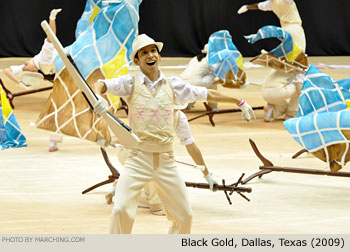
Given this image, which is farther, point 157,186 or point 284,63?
point 284,63

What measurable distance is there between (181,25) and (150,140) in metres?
10.6

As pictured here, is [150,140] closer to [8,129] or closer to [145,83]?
[145,83]

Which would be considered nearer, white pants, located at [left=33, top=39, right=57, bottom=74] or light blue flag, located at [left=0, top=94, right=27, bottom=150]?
light blue flag, located at [left=0, top=94, right=27, bottom=150]

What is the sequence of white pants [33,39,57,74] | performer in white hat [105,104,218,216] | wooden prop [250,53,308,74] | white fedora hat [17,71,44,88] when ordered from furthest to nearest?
wooden prop [250,53,308,74], white fedora hat [17,71,44,88], white pants [33,39,57,74], performer in white hat [105,104,218,216]

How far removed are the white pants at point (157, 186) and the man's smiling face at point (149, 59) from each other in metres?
0.42

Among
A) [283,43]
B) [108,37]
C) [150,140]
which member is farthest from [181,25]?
[150,140]

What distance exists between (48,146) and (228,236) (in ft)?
14.4

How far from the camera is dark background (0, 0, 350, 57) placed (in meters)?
13.6

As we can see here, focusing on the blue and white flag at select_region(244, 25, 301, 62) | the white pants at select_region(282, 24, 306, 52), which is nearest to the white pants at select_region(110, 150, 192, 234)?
the blue and white flag at select_region(244, 25, 301, 62)

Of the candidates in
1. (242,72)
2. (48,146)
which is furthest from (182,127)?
(242,72)

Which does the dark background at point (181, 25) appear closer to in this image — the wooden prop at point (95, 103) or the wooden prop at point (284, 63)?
the wooden prop at point (284, 63)

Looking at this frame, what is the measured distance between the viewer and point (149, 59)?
3.87 m

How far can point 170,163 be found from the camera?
3.80m

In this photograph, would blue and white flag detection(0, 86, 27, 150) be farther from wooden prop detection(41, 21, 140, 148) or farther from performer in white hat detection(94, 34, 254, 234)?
wooden prop detection(41, 21, 140, 148)
